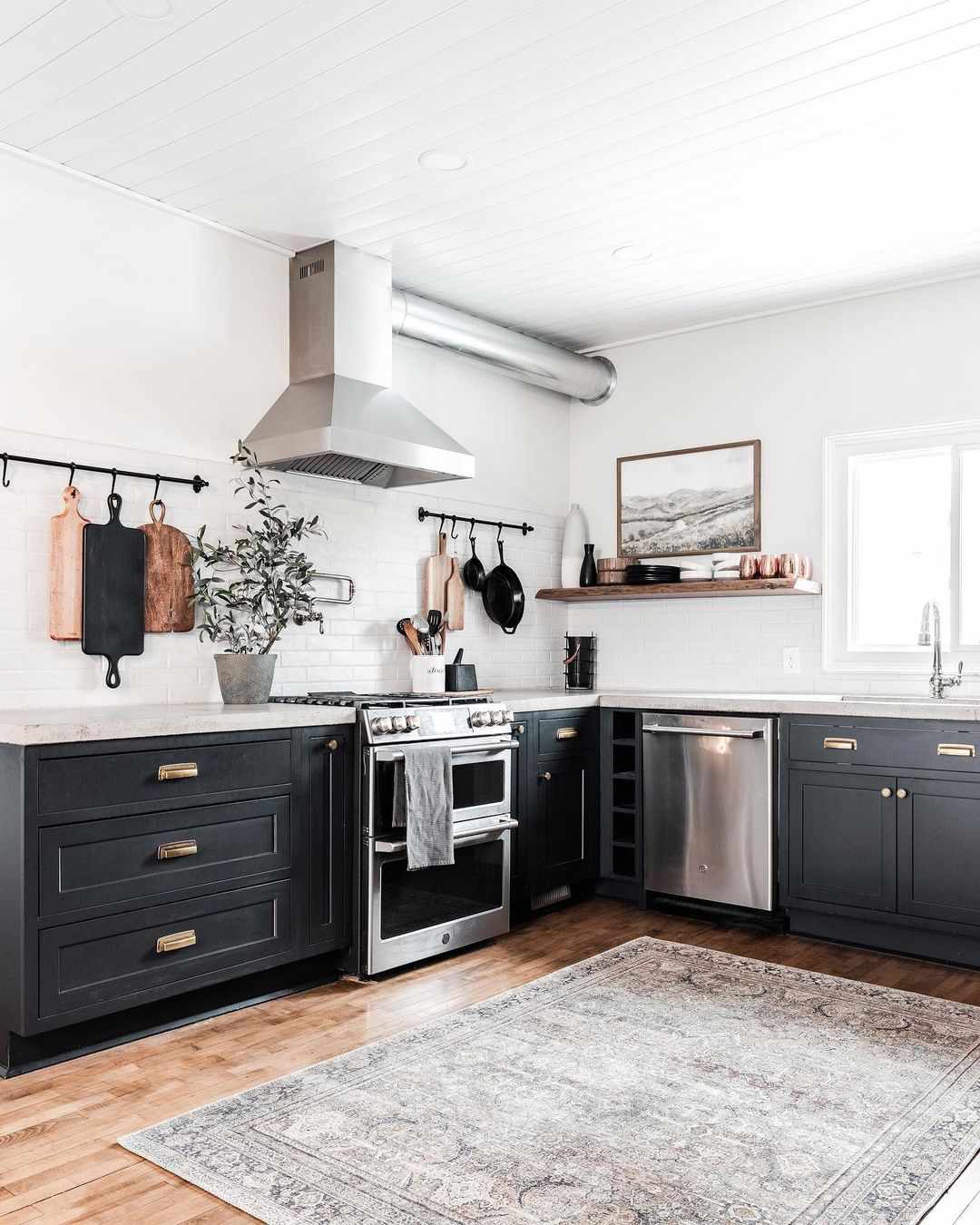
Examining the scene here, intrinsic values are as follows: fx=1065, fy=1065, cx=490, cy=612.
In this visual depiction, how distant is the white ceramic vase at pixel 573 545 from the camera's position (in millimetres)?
5355

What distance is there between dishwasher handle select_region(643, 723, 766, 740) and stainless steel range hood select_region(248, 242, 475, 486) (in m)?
1.30

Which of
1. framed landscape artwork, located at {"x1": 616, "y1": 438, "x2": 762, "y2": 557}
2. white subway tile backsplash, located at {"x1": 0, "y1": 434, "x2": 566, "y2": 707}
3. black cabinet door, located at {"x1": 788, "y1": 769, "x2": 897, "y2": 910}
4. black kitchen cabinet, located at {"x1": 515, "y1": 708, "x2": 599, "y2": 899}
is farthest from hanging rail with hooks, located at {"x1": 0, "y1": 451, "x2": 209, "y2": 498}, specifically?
black cabinet door, located at {"x1": 788, "y1": 769, "x2": 897, "y2": 910}

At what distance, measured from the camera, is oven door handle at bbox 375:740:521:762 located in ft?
11.5

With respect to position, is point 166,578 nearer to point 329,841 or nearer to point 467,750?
point 329,841

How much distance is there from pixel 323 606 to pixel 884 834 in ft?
7.48

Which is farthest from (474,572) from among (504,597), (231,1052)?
(231,1052)

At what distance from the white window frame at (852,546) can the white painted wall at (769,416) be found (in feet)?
0.14

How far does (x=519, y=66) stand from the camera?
113 inches

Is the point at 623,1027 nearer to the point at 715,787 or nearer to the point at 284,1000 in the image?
the point at 284,1000

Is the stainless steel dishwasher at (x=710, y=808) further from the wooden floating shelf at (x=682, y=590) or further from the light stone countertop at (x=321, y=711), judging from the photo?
the wooden floating shelf at (x=682, y=590)

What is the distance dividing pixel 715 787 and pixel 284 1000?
1.86 meters

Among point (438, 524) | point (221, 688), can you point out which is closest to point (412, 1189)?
point (221, 688)

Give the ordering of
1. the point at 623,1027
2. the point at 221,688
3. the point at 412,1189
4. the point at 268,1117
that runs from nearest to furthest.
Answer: the point at 412,1189 < the point at 268,1117 < the point at 623,1027 < the point at 221,688

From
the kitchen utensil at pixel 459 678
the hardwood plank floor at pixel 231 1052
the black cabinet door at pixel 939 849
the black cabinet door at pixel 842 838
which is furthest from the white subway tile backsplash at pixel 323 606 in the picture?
the black cabinet door at pixel 939 849
